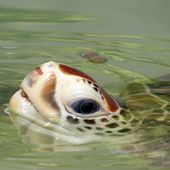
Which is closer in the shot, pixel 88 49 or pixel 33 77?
pixel 33 77

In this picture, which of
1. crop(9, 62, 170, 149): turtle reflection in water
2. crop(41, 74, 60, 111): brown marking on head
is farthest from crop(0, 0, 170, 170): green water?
crop(41, 74, 60, 111): brown marking on head

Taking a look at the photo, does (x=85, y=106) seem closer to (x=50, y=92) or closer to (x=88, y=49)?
(x=50, y=92)

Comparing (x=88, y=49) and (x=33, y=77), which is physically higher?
(x=88, y=49)

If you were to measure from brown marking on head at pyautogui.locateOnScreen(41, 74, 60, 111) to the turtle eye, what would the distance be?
71 millimetres

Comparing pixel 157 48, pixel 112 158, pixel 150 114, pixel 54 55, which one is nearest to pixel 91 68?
pixel 54 55

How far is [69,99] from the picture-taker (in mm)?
2586

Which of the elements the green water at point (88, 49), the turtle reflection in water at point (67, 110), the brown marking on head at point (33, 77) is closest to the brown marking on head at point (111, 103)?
the turtle reflection in water at point (67, 110)

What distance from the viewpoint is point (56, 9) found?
4812mm

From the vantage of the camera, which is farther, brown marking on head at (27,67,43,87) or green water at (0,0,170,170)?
brown marking on head at (27,67,43,87)

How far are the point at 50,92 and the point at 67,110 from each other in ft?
0.31

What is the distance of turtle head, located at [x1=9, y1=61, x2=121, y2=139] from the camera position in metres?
2.58

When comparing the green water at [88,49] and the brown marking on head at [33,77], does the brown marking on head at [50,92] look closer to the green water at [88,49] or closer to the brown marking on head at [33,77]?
the brown marking on head at [33,77]

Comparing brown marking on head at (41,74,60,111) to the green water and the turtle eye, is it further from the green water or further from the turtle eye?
the green water

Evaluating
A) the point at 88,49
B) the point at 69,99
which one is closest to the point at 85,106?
the point at 69,99
